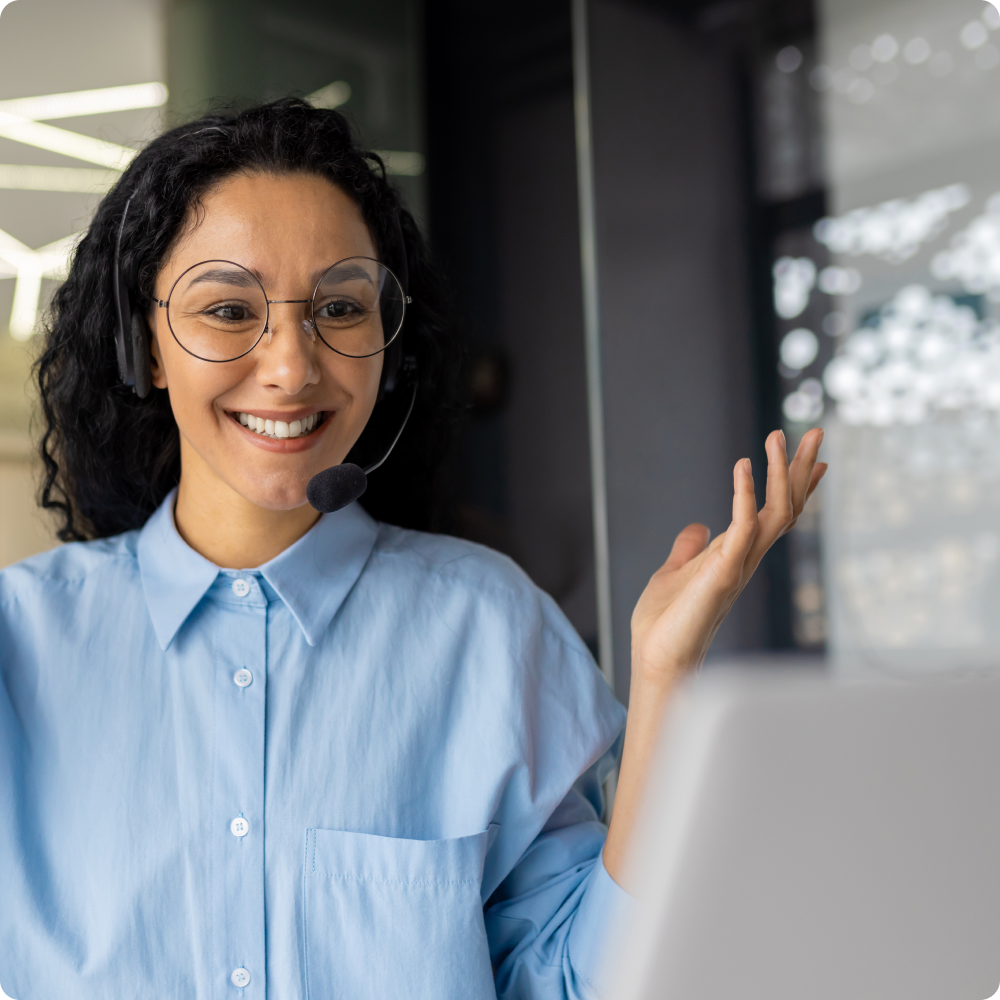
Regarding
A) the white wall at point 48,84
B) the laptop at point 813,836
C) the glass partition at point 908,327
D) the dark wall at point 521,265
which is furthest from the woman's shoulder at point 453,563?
the dark wall at point 521,265

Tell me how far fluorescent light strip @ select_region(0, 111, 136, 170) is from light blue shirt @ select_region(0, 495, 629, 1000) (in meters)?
1.84

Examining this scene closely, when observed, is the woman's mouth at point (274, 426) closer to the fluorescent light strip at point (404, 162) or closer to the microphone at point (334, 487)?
the microphone at point (334, 487)

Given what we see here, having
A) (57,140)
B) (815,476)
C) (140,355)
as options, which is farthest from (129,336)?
(57,140)

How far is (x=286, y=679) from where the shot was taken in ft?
3.45

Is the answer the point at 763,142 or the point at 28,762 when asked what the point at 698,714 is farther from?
the point at 763,142

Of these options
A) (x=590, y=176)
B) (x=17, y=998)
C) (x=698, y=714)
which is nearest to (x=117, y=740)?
(x=17, y=998)

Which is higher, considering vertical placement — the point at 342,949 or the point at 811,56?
the point at 811,56

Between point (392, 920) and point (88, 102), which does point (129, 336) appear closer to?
point (392, 920)

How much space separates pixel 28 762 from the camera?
104 centimetres

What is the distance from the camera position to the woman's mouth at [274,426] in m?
1.07

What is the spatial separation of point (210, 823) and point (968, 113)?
2727 millimetres

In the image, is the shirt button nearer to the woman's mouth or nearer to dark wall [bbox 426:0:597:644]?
the woman's mouth

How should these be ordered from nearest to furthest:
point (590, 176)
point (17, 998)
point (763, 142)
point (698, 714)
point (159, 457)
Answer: point (698, 714) → point (17, 998) → point (159, 457) → point (590, 176) → point (763, 142)

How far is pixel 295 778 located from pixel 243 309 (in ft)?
1.56
